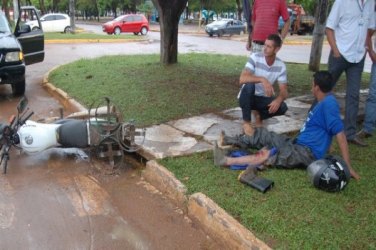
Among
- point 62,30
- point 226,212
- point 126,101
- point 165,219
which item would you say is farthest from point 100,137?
point 62,30

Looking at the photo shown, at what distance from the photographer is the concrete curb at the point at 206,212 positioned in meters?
3.22

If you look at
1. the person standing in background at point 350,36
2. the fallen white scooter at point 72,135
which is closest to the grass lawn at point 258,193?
the fallen white scooter at point 72,135

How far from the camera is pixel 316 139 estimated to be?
412cm

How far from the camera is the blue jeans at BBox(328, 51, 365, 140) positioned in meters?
5.01

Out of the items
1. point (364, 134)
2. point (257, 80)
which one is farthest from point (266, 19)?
point (364, 134)

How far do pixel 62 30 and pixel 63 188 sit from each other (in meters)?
28.0

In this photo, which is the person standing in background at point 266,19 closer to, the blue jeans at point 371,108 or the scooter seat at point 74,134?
the blue jeans at point 371,108

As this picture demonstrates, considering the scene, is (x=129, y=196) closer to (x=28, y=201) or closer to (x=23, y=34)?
(x=28, y=201)

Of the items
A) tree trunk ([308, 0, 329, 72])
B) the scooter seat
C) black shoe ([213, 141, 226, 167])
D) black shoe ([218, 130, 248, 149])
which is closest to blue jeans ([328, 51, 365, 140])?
black shoe ([218, 130, 248, 149])

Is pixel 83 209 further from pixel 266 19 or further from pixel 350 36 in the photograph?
pixel 266 19

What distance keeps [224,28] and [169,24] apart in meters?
23.7

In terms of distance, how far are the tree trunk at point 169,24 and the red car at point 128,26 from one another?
77.6 feet

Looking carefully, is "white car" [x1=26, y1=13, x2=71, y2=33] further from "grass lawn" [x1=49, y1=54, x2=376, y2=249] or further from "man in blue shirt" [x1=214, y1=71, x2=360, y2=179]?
"man in blue shirt" [x1=214, y1=71, x2=360, y2=179]

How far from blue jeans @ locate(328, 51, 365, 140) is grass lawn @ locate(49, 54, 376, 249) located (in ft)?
1.09
